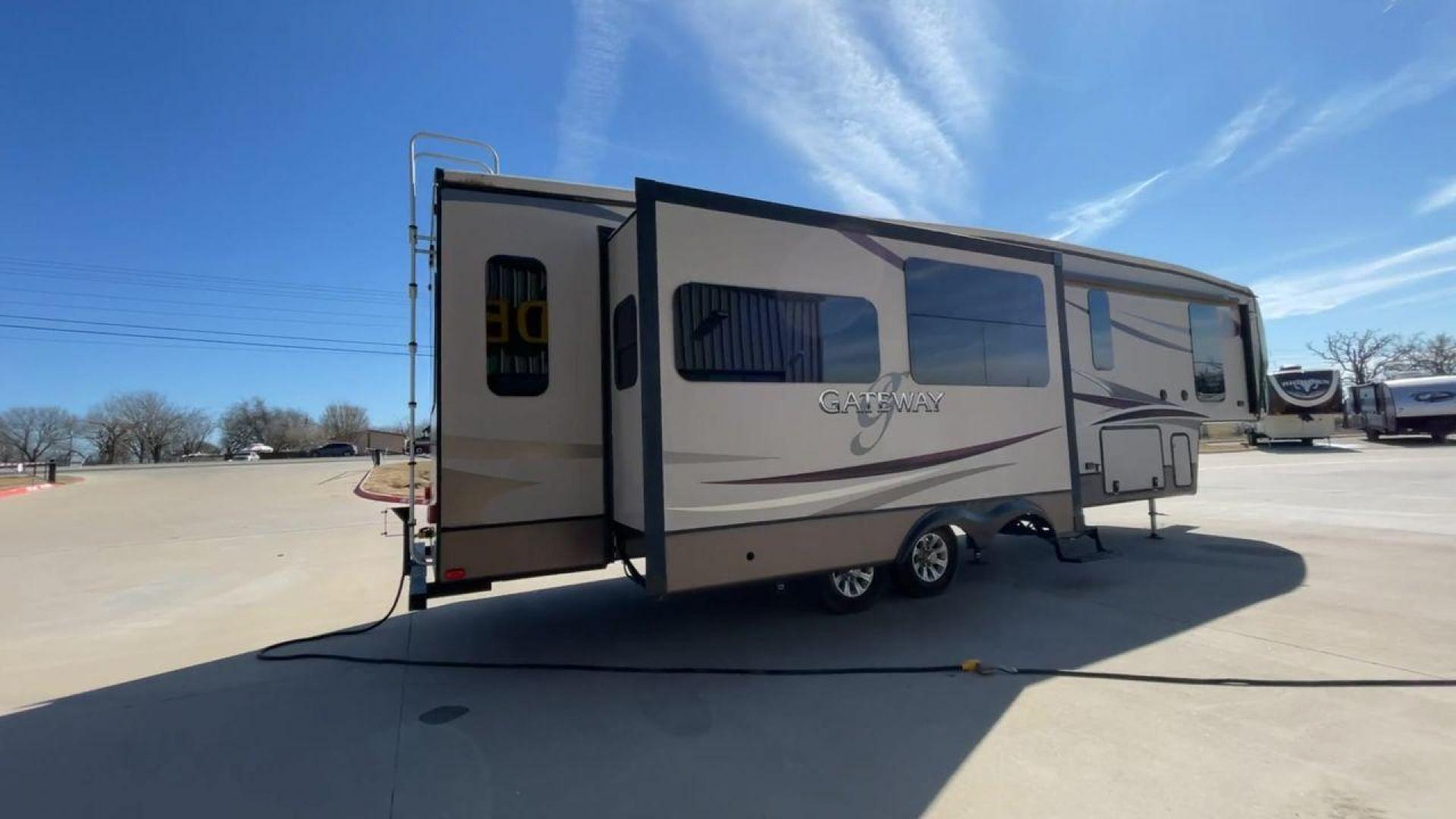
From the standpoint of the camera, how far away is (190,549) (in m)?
9.98

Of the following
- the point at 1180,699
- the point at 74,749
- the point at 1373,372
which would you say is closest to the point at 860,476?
the point at 1180,699

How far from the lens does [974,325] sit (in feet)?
17.6

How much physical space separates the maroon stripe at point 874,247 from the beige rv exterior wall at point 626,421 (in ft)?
5.22

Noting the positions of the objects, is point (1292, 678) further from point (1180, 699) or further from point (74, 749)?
point (74, 749)

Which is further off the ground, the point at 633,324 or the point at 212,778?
the point at 633,324

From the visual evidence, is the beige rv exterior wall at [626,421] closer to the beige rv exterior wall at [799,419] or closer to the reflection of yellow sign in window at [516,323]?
the beige rv exterior wall at [799,419]

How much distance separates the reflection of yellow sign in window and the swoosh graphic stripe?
228 inches

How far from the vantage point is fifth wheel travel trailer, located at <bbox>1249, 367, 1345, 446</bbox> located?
24.7m

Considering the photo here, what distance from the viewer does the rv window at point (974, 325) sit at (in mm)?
5055

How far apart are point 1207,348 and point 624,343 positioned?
784 centimetres

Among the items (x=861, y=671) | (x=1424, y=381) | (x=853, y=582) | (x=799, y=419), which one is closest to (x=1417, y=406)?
(x=1424, y=381)

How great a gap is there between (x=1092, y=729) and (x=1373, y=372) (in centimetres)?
6693

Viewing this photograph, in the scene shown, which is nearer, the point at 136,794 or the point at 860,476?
the point at 136,794

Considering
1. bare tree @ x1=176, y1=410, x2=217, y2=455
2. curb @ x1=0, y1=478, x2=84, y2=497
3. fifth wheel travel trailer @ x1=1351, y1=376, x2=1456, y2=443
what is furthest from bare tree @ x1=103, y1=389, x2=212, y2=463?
fifth wheel travel trailer @ x1=1351, y1=376, x2=1456, y2=443
